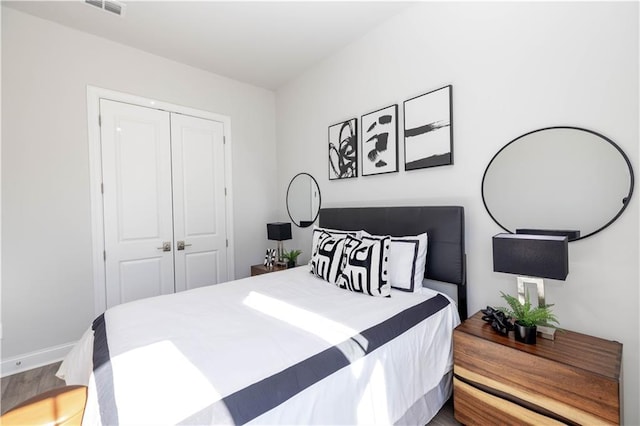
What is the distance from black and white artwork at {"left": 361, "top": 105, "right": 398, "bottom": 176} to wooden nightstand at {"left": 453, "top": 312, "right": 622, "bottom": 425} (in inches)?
57.3

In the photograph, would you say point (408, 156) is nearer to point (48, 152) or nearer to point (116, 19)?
point (116, 19)

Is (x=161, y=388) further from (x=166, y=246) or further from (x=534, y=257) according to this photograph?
(x=166, y=246)

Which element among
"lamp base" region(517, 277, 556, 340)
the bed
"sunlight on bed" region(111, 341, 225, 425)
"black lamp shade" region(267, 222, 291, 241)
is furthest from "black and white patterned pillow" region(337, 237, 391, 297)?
"black lamp shade" region(267, 222, 291, 241)

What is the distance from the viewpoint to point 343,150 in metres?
2.93

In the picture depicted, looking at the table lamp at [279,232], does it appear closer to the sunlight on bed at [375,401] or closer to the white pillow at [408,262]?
the white pillow at [408,262]

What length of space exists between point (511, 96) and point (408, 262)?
128 centimetres

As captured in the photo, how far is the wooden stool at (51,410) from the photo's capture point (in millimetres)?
771

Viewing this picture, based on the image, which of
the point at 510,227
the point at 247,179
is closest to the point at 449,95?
the point at 510,227

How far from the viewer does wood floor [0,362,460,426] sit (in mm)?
1789

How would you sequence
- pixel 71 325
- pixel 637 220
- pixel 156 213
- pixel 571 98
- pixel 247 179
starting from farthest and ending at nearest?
pixel 247 179 < pixel 156 213 < pixel 71 325 < pixel 571 98 < pixel 637 220

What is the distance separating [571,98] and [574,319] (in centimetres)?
127

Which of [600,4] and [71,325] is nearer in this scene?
[600,4]

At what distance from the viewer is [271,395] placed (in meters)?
0.96

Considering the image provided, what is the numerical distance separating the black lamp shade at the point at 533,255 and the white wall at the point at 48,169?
11.0ft
